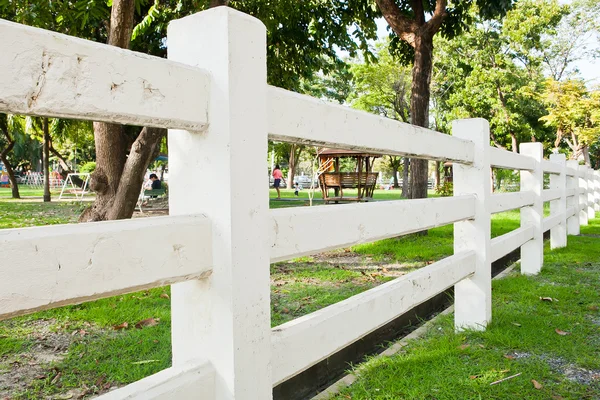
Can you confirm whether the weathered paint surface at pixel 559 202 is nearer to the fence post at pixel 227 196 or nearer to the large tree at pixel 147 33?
the large tree at pixel 147 33

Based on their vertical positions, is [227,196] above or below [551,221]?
above

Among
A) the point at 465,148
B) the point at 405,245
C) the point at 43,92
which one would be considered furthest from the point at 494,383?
the point at 405,245

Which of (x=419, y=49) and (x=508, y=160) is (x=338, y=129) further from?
(x=419, y=49)

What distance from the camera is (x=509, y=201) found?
4.16m

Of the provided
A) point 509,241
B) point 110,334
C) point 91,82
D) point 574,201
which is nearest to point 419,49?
point 574,201

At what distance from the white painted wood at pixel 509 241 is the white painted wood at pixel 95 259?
A: 9.65 ft

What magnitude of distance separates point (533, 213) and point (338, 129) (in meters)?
4.09

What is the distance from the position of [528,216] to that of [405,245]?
7.61 ft

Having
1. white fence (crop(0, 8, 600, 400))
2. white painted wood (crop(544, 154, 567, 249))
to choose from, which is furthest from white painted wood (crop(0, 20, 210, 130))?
white painted wood (crop(544, 154, 567, 249))

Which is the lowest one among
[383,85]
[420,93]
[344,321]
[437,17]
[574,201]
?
[344,321]

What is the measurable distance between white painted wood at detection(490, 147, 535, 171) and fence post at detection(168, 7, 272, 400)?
2615 millimetres

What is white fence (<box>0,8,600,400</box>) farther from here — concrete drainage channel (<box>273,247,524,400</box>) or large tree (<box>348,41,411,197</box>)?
large tree (<box>348,41,411,197</box>)

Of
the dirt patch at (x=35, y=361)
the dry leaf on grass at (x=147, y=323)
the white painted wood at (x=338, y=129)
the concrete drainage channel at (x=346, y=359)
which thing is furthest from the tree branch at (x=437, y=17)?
the dirt patch at (x=35, y=361)

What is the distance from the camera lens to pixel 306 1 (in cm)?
917
